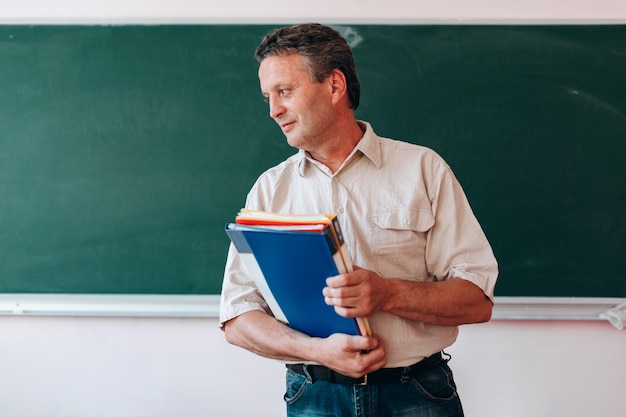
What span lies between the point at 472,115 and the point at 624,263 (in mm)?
812

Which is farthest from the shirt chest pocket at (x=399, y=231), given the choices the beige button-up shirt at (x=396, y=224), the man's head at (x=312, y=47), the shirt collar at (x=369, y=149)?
the man's head at (x=312, y=47)

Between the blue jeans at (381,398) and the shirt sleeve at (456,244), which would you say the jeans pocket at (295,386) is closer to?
the blue jeans at (381,398)

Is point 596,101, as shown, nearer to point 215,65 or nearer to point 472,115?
point 472,115

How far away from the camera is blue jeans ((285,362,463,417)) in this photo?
4.33ft

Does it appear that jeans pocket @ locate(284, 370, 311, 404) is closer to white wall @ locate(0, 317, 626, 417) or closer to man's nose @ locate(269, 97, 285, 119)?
man's nose @ locate(269, 97, 285, 119)

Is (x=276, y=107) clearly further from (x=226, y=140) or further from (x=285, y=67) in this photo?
(x=226, y=140)

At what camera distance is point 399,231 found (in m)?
1.38

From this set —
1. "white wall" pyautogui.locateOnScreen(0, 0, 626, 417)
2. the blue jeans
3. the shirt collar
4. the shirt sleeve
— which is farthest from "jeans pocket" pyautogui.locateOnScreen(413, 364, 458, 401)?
"white wall" pyautogui.locateOnScreen(0, 0, 626, 417)

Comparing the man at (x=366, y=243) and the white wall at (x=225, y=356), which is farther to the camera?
the white wall at (x=225, y=356)

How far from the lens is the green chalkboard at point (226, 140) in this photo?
234cm

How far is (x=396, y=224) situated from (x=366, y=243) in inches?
3.2

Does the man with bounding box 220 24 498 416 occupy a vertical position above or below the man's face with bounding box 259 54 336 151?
below

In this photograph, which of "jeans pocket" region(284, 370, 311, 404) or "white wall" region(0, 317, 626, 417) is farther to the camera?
"white wall" region(0, 317, 626, 417)

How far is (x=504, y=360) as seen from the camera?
2.41 metres
